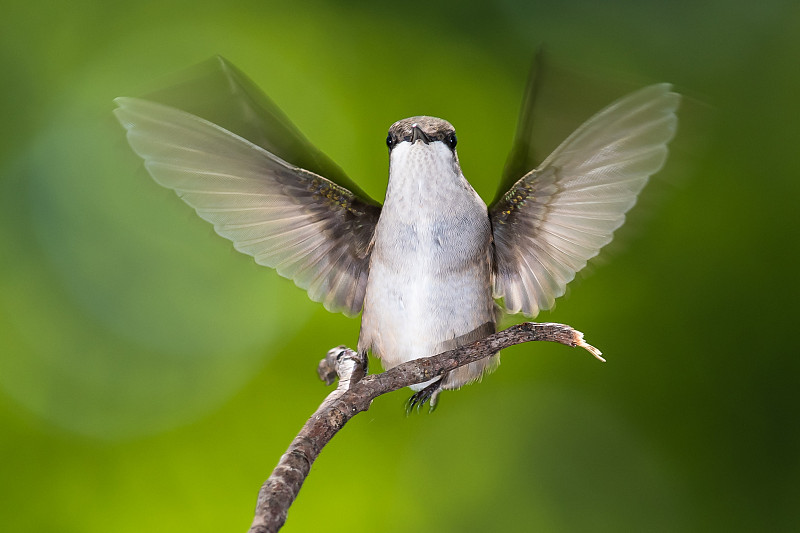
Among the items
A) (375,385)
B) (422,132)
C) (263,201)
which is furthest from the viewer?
(263,201)

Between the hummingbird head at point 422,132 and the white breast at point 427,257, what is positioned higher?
the hummingbird head at point 422,132

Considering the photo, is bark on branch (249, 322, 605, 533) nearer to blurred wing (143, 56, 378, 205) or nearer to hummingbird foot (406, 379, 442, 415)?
hummingbird foot (406, 379, 442, 415)

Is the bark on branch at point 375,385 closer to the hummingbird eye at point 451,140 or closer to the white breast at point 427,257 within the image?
the white breast at point 427,257

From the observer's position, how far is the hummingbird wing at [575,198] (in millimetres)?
1044

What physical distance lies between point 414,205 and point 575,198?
10.6 inches

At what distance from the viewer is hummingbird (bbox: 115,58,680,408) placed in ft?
3.62

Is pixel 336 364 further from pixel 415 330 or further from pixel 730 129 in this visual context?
pixel 730 129

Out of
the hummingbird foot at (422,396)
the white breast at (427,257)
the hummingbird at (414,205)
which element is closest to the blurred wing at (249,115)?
the hummingbird at (414,205)

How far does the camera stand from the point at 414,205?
1.13 metres

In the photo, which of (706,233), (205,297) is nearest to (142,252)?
(205,297)

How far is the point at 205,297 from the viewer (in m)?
2.62

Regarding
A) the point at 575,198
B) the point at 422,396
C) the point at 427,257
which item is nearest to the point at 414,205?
the point at 427,257

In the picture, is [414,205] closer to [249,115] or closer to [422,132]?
[422,132]

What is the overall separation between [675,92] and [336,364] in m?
0.76
